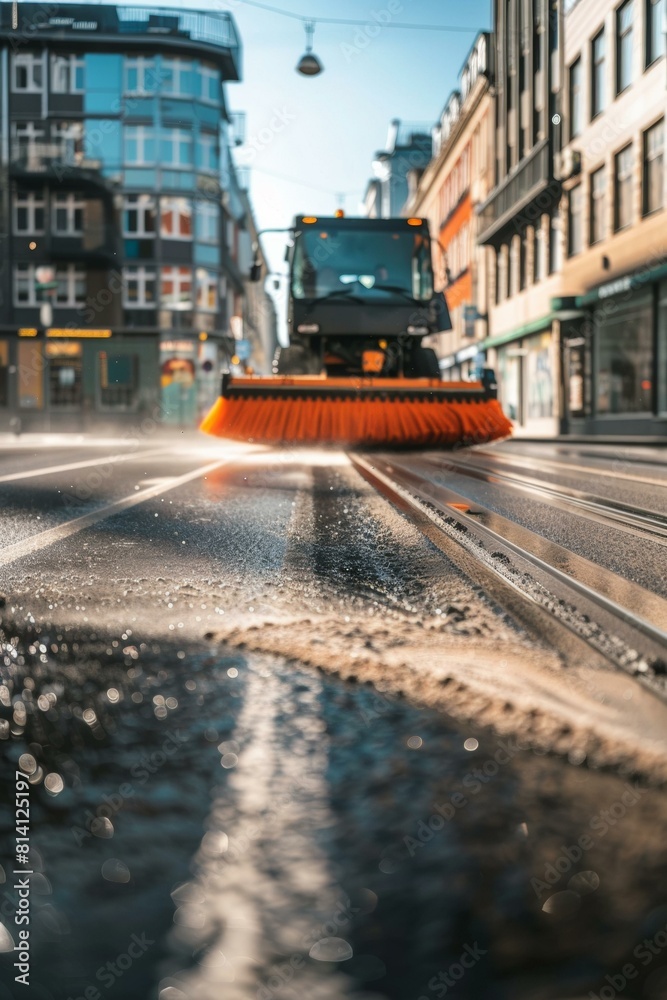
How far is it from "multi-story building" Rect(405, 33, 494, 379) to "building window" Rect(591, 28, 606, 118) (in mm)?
8563

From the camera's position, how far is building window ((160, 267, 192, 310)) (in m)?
40.9

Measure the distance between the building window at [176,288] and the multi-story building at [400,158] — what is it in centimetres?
2994

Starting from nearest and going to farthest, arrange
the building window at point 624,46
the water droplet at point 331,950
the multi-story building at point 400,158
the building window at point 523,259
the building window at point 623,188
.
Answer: the water droplet at point 331,950
the building window at point 624,46
the building window at point 623,188
the building window at point 523,259
the multi-story building at point 400,158

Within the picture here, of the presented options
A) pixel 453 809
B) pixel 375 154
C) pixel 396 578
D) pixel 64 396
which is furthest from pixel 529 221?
pixel 375 154

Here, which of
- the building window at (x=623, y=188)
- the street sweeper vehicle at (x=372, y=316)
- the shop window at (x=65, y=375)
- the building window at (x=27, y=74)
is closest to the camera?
the street sweeper vehicle at (x=372, y=316)

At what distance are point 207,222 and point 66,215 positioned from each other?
228 inches

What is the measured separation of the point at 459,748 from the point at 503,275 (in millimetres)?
34858

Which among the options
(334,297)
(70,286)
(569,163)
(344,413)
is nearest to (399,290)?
(334,297)

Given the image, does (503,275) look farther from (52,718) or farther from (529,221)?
(52,718)

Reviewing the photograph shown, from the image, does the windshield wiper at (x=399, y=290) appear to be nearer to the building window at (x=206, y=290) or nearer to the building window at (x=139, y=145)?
the building window at (x=206, y=290)

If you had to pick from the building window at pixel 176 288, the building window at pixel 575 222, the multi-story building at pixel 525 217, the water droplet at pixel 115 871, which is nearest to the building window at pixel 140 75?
the building window at pixel 176 288

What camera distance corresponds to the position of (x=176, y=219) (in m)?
41.4

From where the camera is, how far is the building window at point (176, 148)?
40.9 meters

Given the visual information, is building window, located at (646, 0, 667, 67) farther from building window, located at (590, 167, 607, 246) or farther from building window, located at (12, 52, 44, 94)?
building window, located at (12, 52, 44, 94)
